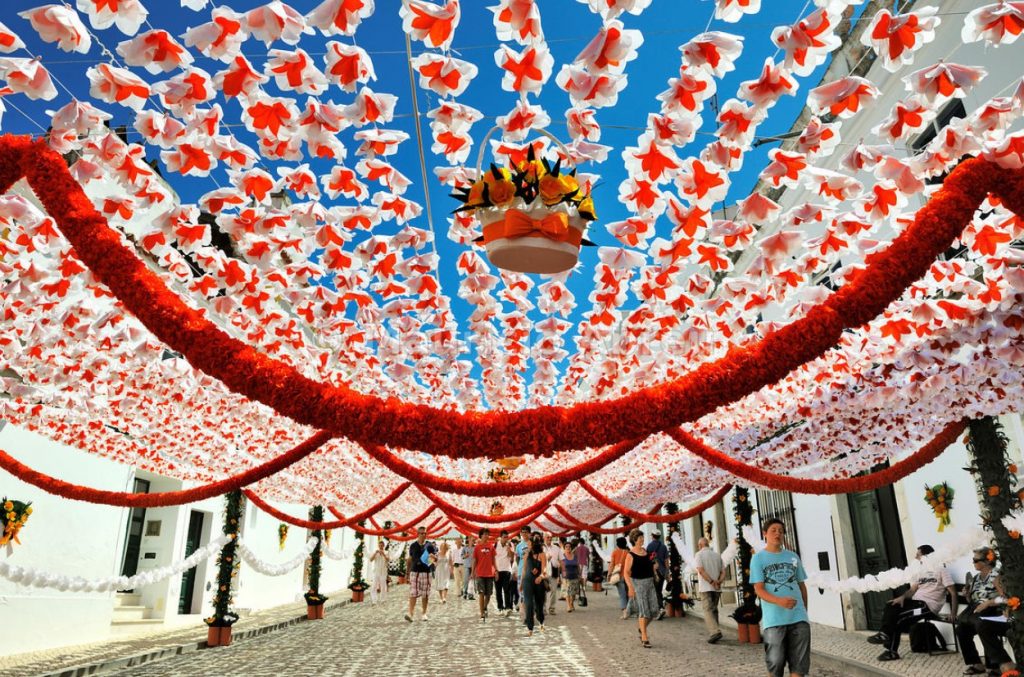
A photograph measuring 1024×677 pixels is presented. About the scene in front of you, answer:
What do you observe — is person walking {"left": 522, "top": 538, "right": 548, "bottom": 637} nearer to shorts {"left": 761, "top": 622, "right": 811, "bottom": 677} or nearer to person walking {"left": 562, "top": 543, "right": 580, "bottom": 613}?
person walking {"left": 562, "top": 543, "right": 580, "bottom": 613}

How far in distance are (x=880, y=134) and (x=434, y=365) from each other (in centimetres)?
606

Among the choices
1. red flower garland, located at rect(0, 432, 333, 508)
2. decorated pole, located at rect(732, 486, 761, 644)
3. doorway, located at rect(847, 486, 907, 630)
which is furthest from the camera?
doorway, located at rect(847, 486, 907, 630)

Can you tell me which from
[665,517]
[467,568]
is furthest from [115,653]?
[467,568]

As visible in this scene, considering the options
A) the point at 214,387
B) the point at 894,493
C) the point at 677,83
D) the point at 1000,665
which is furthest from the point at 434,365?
the point at 894,493

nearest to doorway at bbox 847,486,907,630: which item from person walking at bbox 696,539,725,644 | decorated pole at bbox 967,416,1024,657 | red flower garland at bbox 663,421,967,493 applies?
person walking at bbox 696,539,725,644

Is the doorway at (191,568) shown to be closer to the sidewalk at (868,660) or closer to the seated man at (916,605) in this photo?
the sidewalk at (868,660)

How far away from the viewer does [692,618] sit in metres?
15.5

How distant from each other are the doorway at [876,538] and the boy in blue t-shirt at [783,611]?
587cm

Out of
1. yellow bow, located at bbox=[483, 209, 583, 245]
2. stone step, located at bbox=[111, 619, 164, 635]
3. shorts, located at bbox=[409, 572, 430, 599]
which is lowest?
stone step, located at bbox=[111, 619, 164, 635]

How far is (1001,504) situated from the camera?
19.8 ft

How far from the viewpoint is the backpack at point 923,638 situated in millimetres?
9141

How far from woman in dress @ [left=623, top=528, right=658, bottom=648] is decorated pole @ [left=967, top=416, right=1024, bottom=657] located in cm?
549

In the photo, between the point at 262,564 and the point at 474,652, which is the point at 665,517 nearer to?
the point at 474,652

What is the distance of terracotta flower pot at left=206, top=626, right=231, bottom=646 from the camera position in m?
11.7
